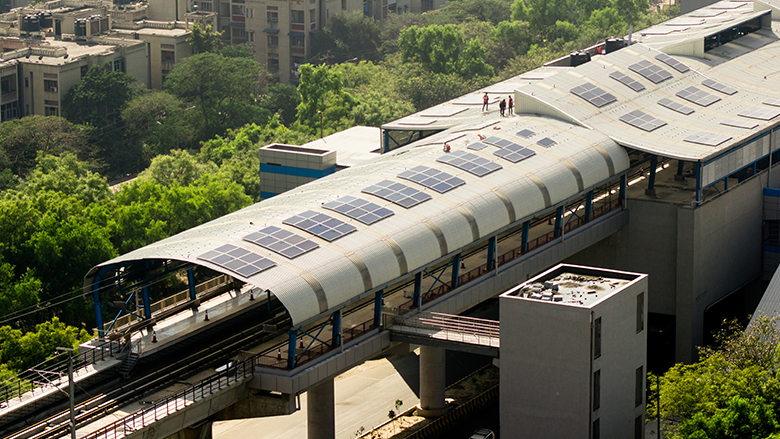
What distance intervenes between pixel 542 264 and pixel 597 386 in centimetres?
1910

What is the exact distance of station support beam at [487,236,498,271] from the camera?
8547 centimetres

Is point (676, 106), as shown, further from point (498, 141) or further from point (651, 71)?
point (498, 141)

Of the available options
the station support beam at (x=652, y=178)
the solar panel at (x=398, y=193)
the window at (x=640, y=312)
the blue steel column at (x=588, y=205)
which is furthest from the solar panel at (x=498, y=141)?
the window at (x=640, y=312)

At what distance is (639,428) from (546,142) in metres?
27.3

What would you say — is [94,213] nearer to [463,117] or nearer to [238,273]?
[463,117]

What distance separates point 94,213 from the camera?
115m

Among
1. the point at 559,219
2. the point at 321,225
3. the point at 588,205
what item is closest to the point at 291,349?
the point at 321,225

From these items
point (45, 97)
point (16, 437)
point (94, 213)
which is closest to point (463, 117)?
point (94, 213)

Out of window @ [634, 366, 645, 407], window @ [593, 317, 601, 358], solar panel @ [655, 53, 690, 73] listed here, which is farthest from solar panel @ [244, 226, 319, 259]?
solar panel @ [655, 53, 690, 73]

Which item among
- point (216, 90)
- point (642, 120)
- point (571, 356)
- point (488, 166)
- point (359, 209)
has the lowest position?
point (571, 356)

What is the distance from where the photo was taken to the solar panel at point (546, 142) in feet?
315

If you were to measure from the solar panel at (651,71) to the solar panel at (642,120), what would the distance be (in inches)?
314

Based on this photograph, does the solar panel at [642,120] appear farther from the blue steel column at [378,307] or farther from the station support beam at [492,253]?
the blue steel column at [378,307]

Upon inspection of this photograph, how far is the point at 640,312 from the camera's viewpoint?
3000 inches
